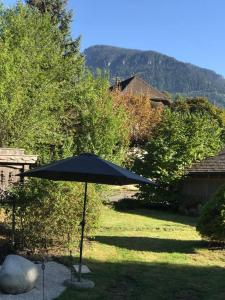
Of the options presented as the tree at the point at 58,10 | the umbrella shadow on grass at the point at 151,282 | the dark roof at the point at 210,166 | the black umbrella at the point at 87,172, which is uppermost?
the tree at the point at 58,10

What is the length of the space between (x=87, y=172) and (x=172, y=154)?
62.9 feet

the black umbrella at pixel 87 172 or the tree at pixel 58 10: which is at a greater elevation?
the tree at pixel 58 10

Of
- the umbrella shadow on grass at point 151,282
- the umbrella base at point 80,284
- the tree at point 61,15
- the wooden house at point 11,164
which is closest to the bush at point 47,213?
the umbrella shadow on grass at point 151,282

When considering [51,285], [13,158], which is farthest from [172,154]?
[51,285]

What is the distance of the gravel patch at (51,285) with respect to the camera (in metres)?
8.70

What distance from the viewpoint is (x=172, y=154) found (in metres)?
27.9

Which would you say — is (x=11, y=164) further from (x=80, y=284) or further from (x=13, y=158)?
(x=80, y=284)

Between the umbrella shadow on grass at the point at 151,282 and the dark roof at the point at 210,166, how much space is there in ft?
46.7

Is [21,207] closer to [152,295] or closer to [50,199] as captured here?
[50,199]

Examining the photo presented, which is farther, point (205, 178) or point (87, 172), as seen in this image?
point (205, 178)

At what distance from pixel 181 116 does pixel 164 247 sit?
1735 cm

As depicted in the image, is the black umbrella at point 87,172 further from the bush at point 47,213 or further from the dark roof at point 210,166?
the dark roof at point 210,166

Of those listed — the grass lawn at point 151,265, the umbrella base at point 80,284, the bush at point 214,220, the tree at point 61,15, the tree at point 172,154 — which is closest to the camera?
the umbrella base at point 80,284

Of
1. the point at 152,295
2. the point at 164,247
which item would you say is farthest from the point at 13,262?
the point at 164,247
